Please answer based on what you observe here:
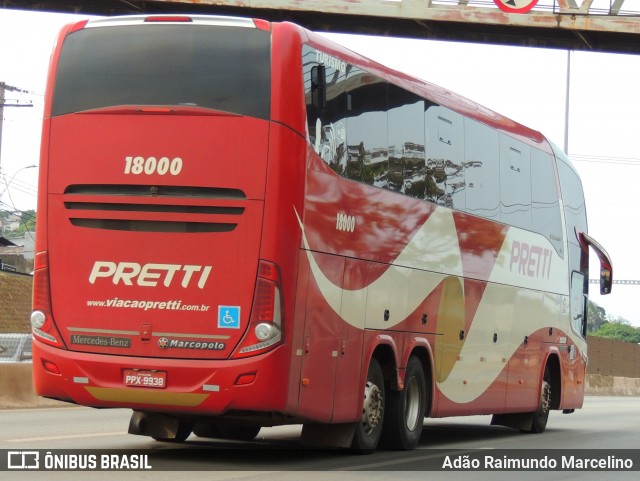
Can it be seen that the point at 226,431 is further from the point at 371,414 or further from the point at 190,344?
the point at 190,344

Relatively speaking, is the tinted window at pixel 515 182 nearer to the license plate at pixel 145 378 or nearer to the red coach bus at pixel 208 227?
the red coach bus at pixel 208 227

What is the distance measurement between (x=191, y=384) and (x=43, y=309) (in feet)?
5.65

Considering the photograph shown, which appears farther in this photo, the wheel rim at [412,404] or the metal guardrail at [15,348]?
the metal guardrail at [15,348]

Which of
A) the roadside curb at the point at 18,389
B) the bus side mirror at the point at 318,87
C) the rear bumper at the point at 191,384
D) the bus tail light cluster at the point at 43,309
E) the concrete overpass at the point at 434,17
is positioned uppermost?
the concrete overpass at the point at 434,17

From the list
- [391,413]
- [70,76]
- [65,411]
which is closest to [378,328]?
[391,413]

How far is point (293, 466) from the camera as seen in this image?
12688mm

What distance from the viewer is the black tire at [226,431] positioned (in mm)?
15398

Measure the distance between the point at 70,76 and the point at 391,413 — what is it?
527cm

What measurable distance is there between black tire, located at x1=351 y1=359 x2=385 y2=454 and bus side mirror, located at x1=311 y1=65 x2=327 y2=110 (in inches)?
122

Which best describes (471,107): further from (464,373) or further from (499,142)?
(464,373)

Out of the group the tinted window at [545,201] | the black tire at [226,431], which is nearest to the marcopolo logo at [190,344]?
the black tire at [226,431]

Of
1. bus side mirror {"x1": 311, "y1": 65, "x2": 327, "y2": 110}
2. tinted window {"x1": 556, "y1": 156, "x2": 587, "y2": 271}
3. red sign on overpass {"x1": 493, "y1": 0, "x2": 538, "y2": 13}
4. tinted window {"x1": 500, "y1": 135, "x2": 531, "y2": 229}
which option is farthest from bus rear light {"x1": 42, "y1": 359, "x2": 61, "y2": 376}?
red sign on overpass {"x1": 493, "y1": 0, "x2": 538, "y2": 13}

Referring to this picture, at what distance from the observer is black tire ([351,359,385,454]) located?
14.0 m

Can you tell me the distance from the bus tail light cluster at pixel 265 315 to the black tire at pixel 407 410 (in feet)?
10.5
